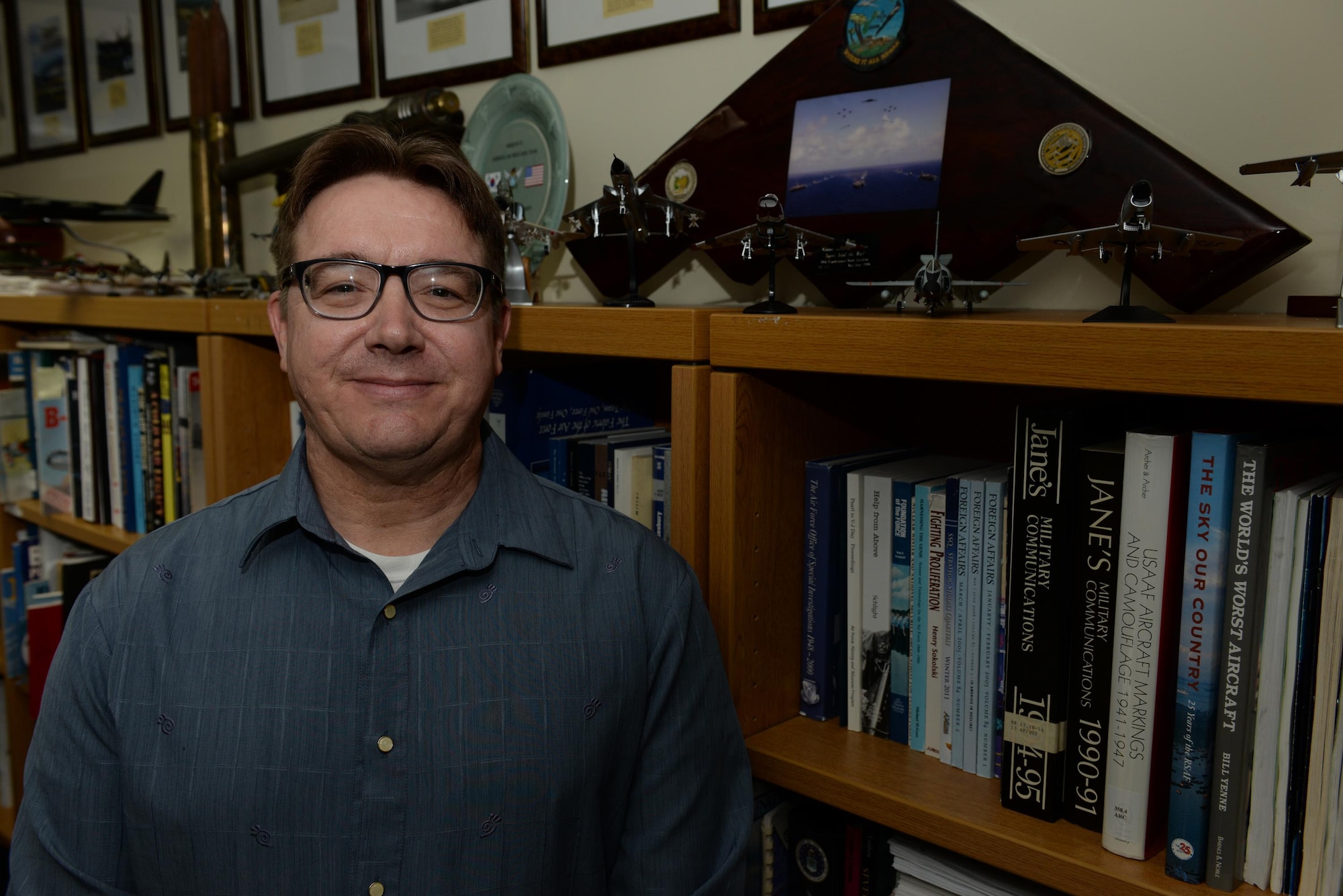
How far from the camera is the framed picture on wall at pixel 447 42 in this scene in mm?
1647

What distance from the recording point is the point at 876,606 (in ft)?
3.34

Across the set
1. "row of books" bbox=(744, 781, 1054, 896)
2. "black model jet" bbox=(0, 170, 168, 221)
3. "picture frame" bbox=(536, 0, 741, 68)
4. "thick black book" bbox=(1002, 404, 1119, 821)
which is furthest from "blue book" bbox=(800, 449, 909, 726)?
"black model jet" bbox=(0, 170, 168, 221)

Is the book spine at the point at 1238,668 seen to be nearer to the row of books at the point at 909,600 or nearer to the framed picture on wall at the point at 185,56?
the row of books at the point at 909,600

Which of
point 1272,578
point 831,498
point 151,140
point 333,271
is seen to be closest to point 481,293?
point 333,271

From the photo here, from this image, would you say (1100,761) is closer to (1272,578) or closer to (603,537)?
(1272,578)

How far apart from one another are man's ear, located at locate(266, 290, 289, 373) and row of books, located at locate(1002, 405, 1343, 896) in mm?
716

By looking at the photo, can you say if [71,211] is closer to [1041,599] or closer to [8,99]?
[8,99]

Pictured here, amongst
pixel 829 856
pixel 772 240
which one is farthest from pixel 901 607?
pixel 772 240

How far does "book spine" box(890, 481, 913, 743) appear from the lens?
0.99 metres

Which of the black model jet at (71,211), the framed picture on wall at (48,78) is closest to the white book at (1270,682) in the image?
the black model jet at (71,211)

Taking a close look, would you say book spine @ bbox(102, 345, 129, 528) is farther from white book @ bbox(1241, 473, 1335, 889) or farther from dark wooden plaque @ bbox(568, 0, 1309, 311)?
white book @ bbox(1241, 473, 1335, 889)

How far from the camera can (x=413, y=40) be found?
1.79 metres

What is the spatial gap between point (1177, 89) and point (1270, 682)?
0.62 metres

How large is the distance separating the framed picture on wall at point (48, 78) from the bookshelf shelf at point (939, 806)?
2602 mm
